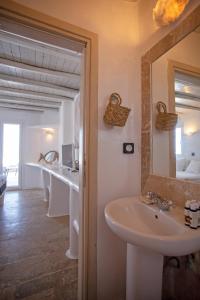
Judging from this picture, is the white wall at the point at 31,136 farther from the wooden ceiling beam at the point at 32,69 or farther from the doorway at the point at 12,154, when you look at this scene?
the wooden ceiling beam at the point at 32,69

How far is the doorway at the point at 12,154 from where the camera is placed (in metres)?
5.25

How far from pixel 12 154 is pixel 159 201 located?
5381 millimetres

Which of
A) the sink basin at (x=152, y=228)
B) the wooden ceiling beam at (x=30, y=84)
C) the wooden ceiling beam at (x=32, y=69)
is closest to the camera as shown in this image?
the sink basin at (x=152, y=228)

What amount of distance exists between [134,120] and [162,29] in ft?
2.19

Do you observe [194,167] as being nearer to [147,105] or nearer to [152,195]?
[152,195]

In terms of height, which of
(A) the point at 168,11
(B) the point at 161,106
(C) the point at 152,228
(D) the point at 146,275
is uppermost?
(A) the point at 168,11

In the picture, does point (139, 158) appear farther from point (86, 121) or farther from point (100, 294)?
point (100, 294)

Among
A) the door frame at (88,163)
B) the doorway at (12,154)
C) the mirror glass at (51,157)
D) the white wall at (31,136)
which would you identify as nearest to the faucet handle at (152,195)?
the door frame at (88,163)

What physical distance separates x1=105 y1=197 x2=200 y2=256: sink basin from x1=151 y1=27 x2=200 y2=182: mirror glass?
287 millimetres

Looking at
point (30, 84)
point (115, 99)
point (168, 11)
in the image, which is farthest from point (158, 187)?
point (30, 84)

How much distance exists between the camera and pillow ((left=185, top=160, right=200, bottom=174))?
0.99m

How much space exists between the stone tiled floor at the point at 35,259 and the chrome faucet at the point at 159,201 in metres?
1.08

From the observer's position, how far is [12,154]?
5363 millimetres

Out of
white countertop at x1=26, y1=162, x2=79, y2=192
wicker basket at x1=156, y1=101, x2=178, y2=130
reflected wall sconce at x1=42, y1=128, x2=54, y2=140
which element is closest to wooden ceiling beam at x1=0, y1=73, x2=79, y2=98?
white countertop at x1=26, y1=162, x2=79, y2=192
